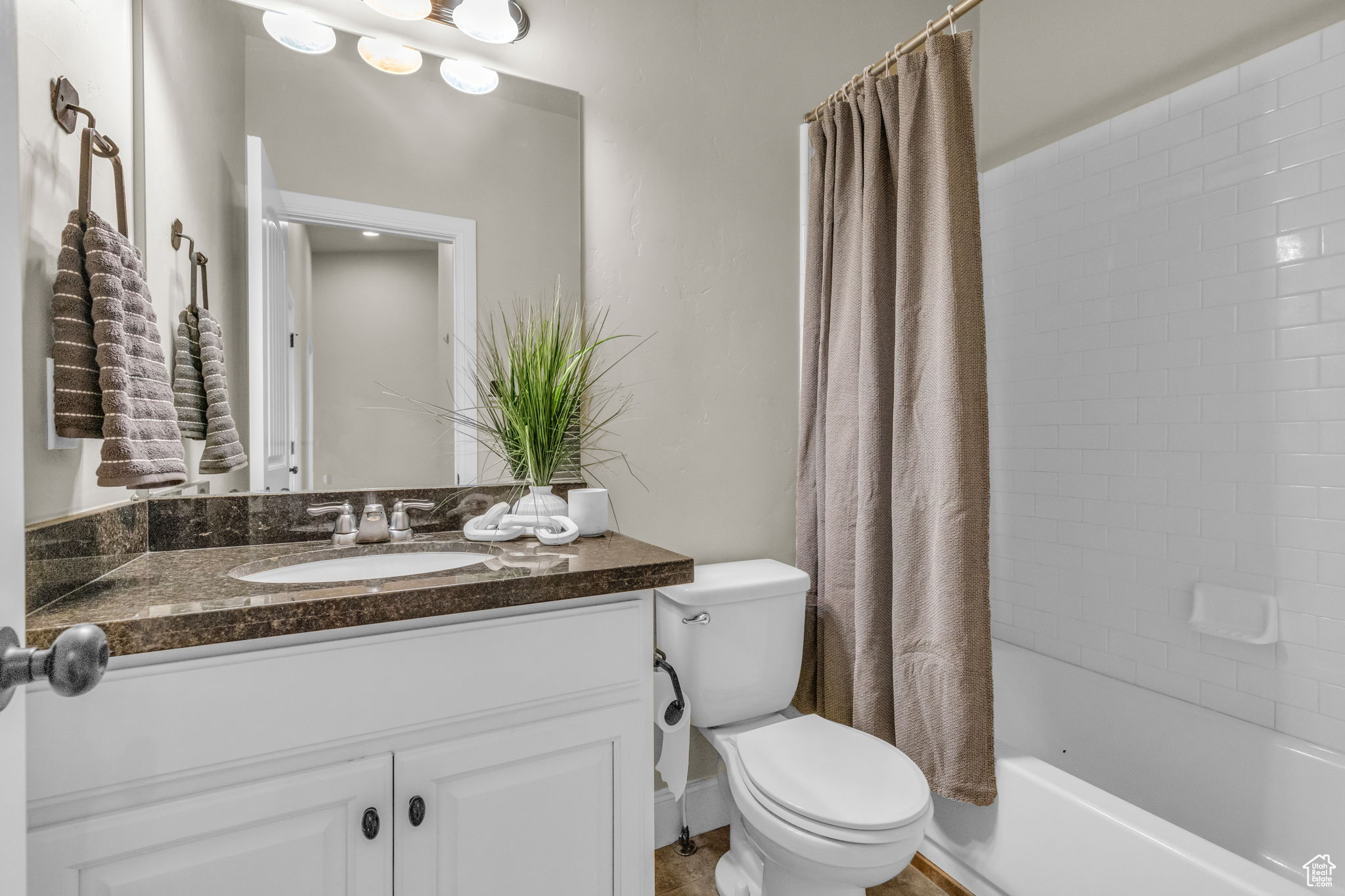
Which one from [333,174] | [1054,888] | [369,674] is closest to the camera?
[369,674]

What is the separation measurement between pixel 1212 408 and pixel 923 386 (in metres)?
0.96

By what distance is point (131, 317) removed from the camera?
0.95 meters

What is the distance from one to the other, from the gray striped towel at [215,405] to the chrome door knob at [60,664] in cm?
90

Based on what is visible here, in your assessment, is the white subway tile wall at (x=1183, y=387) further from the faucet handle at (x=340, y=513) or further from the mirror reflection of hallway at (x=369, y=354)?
the faucet handle at (x=340, y=513)

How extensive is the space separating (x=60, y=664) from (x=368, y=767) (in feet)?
1.75

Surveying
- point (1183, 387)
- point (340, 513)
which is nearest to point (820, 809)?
point (340, 513)

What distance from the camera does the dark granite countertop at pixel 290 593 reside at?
78 cm

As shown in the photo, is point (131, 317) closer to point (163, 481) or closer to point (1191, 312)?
point (163, 481)

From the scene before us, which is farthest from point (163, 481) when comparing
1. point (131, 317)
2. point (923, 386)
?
point (923, 386)

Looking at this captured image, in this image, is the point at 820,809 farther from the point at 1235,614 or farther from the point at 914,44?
the point at 914,44

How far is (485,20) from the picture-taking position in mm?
1525

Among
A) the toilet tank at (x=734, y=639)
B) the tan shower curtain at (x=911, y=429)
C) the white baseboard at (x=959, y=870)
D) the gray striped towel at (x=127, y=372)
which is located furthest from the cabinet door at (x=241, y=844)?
the white baseboard at (x=959, y=870)

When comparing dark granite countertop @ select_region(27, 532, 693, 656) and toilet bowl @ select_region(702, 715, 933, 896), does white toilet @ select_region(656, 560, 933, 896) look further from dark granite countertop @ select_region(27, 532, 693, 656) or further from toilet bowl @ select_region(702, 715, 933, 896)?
dark granite countertop @ select_region(27, 532, 693, 656)

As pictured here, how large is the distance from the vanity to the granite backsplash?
13 mm
